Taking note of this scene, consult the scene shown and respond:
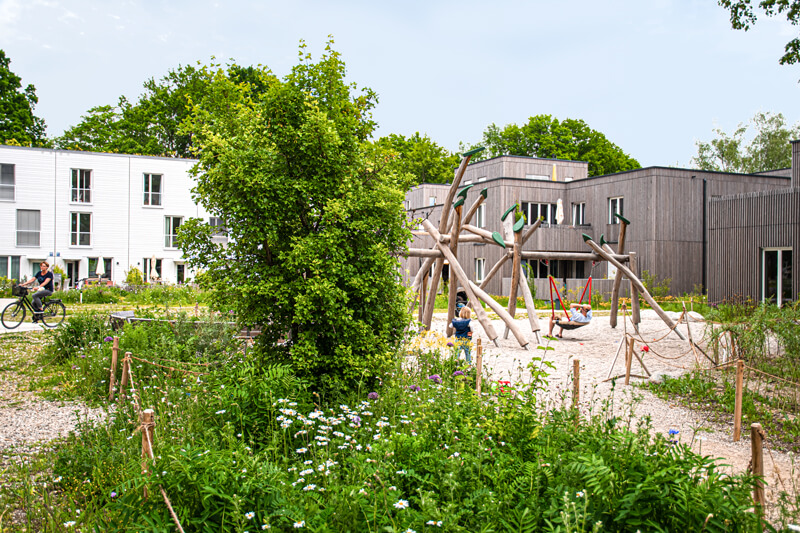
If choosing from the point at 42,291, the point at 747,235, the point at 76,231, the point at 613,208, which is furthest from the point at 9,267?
the point at 747,235

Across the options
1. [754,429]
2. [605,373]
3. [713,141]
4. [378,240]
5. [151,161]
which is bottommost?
[605,373]

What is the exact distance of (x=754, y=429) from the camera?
13.1 feet

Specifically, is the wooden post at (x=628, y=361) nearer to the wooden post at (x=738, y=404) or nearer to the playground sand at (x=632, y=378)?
the playground sand at (x=632, y=378)

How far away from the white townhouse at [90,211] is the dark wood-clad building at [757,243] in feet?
94.9

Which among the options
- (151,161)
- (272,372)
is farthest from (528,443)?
(151,161)

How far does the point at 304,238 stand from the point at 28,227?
120 ft

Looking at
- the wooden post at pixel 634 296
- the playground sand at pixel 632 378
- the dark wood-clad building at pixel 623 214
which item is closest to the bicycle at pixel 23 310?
the playground sand at pixel 632 378

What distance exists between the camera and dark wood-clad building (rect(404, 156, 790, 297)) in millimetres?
29719

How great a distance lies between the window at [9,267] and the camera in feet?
114

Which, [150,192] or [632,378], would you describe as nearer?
[632,378]

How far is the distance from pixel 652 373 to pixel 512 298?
4.96 m

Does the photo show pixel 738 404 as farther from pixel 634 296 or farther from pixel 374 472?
pixel 634 296

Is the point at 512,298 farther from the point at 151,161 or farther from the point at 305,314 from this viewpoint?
the point at 151,161

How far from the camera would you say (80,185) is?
3681cm
